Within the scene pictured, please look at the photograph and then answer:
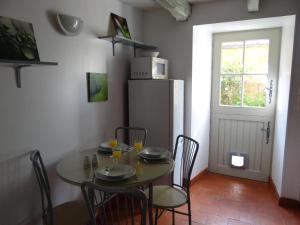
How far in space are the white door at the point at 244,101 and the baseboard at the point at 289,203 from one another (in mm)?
674

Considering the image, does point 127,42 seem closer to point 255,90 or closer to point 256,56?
point 256,56

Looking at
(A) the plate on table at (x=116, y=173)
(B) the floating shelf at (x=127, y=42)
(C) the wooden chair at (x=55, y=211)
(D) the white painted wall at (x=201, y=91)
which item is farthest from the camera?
(D) the white painted wall at (x=201, y=91)

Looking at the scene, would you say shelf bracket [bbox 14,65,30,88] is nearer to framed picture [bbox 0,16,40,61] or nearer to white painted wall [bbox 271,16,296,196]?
framed picture [bbox 0,16,40,61]

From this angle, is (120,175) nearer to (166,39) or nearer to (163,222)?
(163,222)

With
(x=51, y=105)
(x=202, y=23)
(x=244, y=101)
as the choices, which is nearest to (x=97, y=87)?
(x=51, y=105)

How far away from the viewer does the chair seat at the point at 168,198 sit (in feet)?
6.08

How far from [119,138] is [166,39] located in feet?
4.67

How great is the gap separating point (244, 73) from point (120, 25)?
1.82m

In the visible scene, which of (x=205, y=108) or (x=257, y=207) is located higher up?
(x=205, y=108)

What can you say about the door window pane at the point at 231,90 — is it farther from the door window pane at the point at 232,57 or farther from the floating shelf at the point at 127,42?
the floating shelf at the point at 127,42

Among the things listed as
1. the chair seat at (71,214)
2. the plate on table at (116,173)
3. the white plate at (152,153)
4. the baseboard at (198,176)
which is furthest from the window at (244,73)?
the chair seat at (71,214)

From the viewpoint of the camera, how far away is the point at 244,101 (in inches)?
130

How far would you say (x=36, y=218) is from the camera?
1830mm

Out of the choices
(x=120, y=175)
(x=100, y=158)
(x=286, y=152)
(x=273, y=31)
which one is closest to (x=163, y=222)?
(x=100, y=158)
